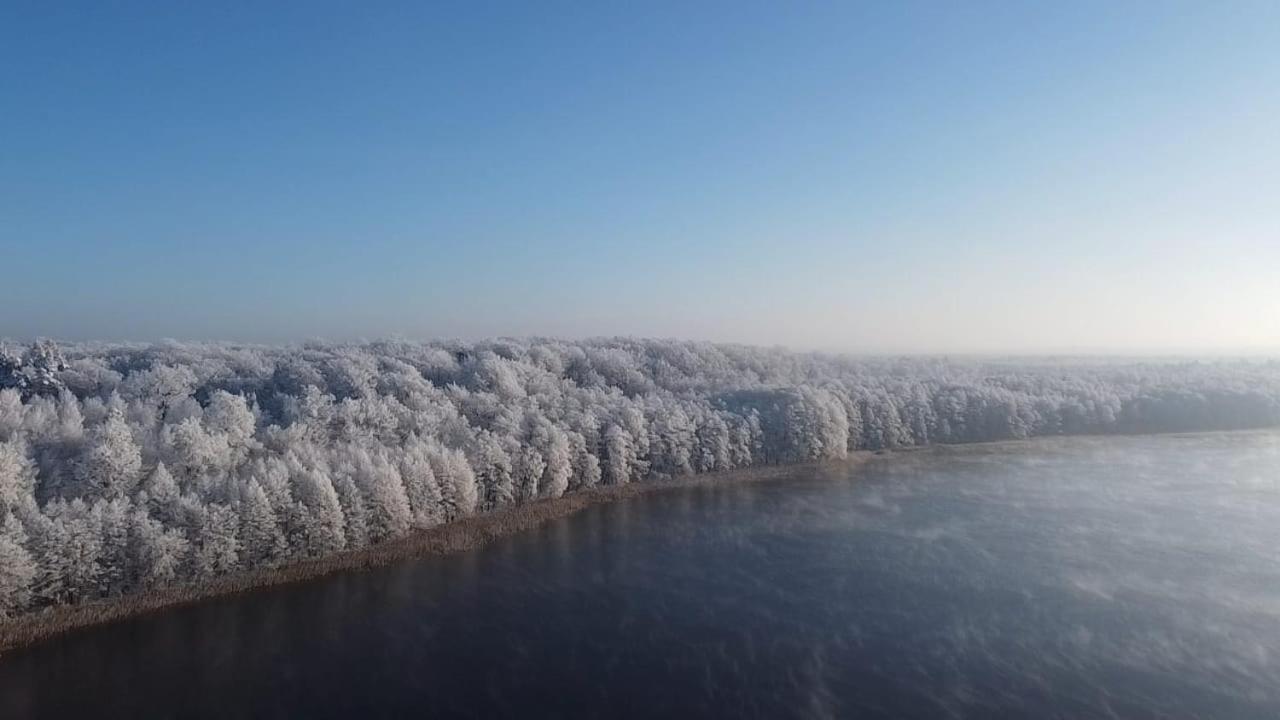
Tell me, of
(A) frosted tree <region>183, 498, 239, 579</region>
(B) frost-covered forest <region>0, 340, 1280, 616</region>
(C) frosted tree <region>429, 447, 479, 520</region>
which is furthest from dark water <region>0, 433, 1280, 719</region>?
(C) frosted tree <region>429, 447, 479, 520</region>

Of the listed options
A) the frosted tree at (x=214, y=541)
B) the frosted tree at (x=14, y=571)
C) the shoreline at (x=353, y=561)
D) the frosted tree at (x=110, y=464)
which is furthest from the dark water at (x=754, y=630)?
the frosted tree at (x=110, y=464)

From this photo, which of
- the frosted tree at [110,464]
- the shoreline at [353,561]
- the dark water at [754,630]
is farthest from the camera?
the frosted tree at [110,464]

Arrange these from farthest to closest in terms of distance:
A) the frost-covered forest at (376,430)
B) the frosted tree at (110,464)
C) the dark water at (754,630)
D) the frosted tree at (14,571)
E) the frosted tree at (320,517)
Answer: the frosted tree at (320,517)
the frosted tree at (110,464)
the frost-covered forest at (376,430)
the frosted tree at (14,571)
the dark water at (754,630)

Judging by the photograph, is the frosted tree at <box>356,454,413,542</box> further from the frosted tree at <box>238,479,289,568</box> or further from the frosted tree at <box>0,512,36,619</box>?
the frosted tree at <box>0,512,36,619</box>

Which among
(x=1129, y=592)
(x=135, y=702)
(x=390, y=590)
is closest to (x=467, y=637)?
(x=390, y=590)

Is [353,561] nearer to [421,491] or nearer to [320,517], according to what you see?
[320,517]

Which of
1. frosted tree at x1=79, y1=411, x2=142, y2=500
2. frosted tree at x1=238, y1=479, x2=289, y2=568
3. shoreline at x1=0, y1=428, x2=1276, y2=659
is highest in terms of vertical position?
frosted tree at x1=79, y1=411, x2=142, y2=500

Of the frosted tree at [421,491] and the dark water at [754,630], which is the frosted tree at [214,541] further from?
the frosted tree at [421,491]
